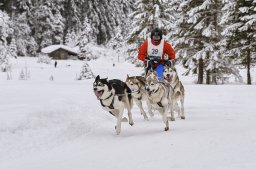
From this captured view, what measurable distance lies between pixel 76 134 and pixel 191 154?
2.94 m

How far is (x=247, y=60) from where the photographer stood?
22000 millimetres

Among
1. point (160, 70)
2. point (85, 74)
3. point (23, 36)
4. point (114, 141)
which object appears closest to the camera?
point (114, 141)

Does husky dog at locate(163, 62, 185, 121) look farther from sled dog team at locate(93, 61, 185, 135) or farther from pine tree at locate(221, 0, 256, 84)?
pine tree at locate(221, 0, 256, 84)

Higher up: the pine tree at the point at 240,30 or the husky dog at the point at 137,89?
the pine tree at the point at 240,30

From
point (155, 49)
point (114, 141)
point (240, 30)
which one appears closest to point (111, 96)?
point (114, 141)

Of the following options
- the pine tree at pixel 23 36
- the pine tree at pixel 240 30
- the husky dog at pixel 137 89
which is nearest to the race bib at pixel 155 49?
the husky dog at pixel 137 89

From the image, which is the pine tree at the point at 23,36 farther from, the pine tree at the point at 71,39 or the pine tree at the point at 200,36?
the pine tree at the point at 200,36

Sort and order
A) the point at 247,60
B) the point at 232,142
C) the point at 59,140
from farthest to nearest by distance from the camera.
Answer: the point at 247,60 → the point at 59,140 → the point at 232,142

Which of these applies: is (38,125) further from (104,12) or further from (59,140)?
(104,12)

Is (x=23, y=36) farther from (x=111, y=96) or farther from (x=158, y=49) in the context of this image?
(x=111, y=96)

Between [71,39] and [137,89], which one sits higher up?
[71,39]

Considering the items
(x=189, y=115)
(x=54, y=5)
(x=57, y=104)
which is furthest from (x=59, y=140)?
(x=54, y=5)

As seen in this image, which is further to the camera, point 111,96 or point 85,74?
point 85,74

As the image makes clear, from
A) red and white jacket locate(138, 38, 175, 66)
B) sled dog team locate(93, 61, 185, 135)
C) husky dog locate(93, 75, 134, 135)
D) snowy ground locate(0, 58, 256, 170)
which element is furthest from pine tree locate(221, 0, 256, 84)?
husky dog locate(93, 75, 134, 135)
